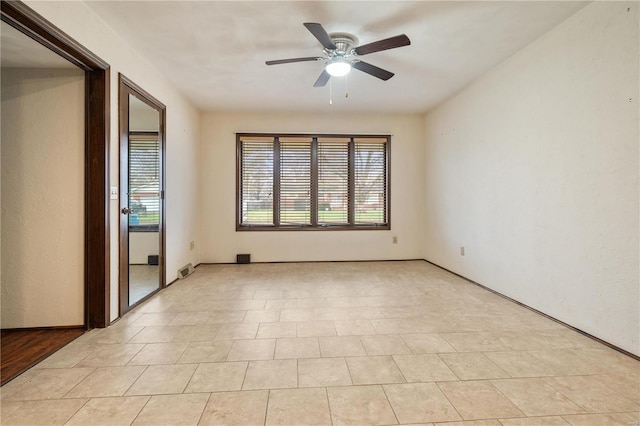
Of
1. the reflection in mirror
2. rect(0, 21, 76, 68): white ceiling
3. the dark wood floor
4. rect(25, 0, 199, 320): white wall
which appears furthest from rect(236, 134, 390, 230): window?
the dark wood floor

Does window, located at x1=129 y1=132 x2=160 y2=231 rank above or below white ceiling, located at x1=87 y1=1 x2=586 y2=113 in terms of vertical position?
below

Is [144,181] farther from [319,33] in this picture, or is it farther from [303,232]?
[303,232]

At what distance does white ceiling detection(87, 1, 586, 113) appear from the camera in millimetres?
2316

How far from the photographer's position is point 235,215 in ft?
16.7

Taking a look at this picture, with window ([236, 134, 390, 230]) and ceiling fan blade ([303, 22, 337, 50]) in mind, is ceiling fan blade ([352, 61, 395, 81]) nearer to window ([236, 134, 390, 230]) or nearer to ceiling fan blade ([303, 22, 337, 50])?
ceiling fan blade ([303, 22, 337, 50])

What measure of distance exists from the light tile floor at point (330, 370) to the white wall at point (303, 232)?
6.85 feet

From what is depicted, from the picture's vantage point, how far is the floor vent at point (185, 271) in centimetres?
407

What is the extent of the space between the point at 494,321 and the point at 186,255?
4.13m

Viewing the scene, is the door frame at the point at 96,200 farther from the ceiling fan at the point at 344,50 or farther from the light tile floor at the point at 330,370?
the ceiling fan at the point at 344,50

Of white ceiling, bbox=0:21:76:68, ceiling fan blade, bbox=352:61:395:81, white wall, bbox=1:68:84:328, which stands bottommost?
white wall, bbox=1:68:84:328

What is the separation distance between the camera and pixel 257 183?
5160mm

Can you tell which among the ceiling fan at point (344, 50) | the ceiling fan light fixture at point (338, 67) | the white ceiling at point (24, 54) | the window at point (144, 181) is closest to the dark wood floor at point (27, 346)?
the window at point (144, 181)

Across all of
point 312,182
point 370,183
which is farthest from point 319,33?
point 370,183

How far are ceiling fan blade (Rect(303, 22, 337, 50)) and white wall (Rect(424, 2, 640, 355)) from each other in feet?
6.77
